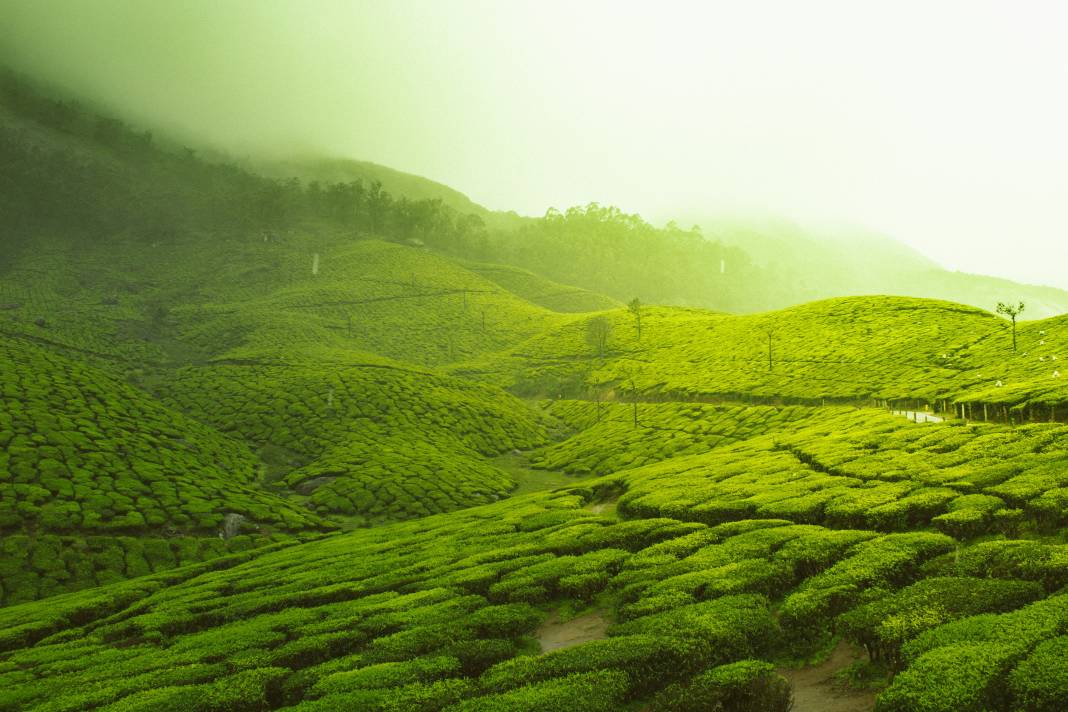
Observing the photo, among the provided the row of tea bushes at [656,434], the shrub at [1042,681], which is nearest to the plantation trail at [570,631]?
the shrub at [1042,681]

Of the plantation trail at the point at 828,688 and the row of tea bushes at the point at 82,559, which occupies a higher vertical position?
the plantation trail at the point at 828,688

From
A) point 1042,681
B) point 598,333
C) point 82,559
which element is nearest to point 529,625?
point 1042,681

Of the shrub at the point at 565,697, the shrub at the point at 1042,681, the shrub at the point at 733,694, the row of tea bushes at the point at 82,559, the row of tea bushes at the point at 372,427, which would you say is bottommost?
the row of tea bushes at the point at 82,559

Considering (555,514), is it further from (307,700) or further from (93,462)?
(93,462)

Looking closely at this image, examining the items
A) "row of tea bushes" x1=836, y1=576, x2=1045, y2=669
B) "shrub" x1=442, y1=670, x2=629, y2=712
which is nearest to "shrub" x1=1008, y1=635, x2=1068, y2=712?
"row of tea bushes" x1=836, y1=576, x2=1045, y2=669

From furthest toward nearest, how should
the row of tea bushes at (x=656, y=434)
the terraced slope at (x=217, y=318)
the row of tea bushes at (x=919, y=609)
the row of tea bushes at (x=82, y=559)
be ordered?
the terraced slope at (x=217, y=318) → the row of tea bushes at (x=656, y=434) → the row of tea bushes at (x=82, y=559) → the row of tea bushes at (x=919, y=609)

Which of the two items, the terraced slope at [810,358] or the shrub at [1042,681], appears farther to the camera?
the terraced slope at [810,358]

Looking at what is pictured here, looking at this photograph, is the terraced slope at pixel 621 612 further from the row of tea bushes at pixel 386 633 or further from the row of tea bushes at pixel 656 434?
the row of tea bushes at pixel 656 434

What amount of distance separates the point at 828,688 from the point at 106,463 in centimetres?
6956

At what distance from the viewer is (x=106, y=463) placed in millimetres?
60938

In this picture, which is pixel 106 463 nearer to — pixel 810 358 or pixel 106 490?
pixel 106 490

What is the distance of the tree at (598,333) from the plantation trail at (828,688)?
135 meters

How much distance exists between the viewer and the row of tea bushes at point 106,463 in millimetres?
51500

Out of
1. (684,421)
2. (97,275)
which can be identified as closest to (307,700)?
(684,421)
